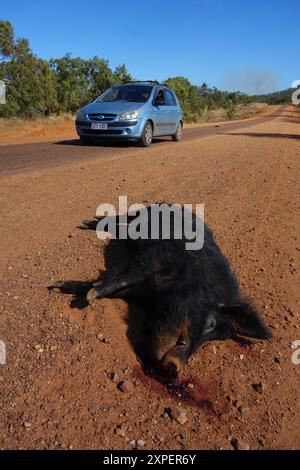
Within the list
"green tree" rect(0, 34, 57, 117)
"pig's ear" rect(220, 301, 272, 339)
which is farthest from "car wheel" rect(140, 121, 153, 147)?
"green tree" rect(0, 34, 57, 117)

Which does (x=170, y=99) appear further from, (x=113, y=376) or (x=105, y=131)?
(x=113, y=376)

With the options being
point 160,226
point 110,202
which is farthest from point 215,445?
point 110,202

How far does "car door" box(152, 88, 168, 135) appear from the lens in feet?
40.6

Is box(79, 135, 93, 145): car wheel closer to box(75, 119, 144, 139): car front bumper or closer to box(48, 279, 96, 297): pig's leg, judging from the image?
box(75, 119, 144, 139): car front bumper

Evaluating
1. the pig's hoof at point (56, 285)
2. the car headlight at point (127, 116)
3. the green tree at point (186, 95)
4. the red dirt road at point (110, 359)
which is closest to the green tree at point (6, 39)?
the green tree at point (186, 95)

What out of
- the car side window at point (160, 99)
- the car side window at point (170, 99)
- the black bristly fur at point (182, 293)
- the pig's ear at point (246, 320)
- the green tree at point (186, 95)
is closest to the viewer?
the black bristly fur at point (182, 293)

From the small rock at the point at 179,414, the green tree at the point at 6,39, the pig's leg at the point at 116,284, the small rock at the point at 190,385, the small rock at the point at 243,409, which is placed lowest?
the small rock at the point at 243,409

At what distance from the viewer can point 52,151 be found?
11031 millimetres

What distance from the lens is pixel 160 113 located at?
12.7 meters

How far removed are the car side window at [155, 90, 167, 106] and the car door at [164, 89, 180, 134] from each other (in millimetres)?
266

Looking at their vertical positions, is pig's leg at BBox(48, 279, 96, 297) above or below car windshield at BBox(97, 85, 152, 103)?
below

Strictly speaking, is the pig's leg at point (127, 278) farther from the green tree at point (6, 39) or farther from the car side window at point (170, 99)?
the green tree at point (6, 39)

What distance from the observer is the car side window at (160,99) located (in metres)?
12.5

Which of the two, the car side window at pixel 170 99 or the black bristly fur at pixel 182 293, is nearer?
the black bristly fur at pixel 182 293
